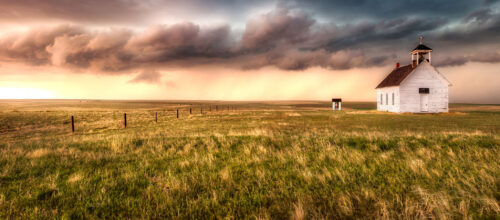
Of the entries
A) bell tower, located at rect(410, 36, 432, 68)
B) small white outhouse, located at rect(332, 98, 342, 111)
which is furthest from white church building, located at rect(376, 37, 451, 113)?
small white outhouse, located at rect(332, 98, 342, 111)

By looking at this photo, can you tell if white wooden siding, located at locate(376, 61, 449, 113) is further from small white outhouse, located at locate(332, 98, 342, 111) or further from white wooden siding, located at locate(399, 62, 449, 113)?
small white outhouse, located at locate(332, 98, 342, 111)

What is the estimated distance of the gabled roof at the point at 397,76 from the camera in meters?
36.8

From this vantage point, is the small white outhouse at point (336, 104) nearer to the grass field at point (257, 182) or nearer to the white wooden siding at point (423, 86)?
the white wooden siding at point (423, 86)

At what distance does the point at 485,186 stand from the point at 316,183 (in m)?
3.26

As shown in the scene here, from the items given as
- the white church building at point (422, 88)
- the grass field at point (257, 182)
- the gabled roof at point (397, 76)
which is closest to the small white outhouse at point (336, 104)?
the gabled roof at point (397, 76)

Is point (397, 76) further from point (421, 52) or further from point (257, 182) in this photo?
point (257, 182)

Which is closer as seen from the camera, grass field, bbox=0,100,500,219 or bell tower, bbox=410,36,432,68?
grass field, bbox=0,100,500,219

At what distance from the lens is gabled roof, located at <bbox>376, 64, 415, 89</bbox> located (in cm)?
3679

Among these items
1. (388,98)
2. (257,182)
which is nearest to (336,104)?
(388,98)

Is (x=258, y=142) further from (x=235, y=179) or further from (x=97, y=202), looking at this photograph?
(x=97, y=202)

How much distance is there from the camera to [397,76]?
4041cm

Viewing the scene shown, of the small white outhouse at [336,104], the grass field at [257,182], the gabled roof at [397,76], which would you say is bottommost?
the grass field at [257,182]

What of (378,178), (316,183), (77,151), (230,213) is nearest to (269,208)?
(230,213)

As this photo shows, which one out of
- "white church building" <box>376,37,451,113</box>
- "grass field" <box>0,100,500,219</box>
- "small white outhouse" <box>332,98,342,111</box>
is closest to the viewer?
"grass field" <box>0,100,500,219</box>
